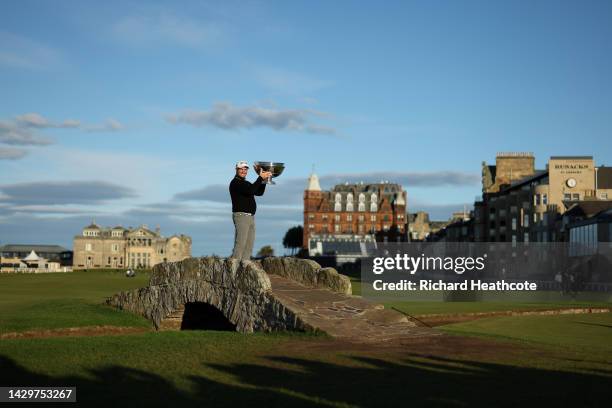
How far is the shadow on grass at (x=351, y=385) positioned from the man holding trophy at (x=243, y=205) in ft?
25.0

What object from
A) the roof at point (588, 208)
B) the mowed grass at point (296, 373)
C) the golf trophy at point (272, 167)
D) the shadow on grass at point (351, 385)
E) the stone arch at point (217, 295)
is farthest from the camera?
the roof at point (588, 208)

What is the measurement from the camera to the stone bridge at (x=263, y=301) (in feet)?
62.4

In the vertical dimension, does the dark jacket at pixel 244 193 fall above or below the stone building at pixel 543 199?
below

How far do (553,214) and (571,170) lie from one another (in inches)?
284

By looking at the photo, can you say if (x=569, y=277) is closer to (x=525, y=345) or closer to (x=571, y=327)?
(x=571, y=327)

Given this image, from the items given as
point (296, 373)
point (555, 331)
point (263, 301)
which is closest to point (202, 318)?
point (263, 301)

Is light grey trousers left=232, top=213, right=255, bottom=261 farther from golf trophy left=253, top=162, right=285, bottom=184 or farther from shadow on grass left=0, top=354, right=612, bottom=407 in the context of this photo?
shadow on grass left=0, top=354, right=612, bottom=407

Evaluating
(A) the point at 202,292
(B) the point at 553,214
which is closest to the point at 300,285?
(A) the point at 202,292

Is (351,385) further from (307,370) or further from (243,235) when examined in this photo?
(243,235)

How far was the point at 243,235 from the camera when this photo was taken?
2234cm

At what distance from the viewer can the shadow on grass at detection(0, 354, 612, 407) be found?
11.2 meters

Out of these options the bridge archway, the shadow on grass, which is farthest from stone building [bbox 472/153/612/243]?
the shadow on grass
